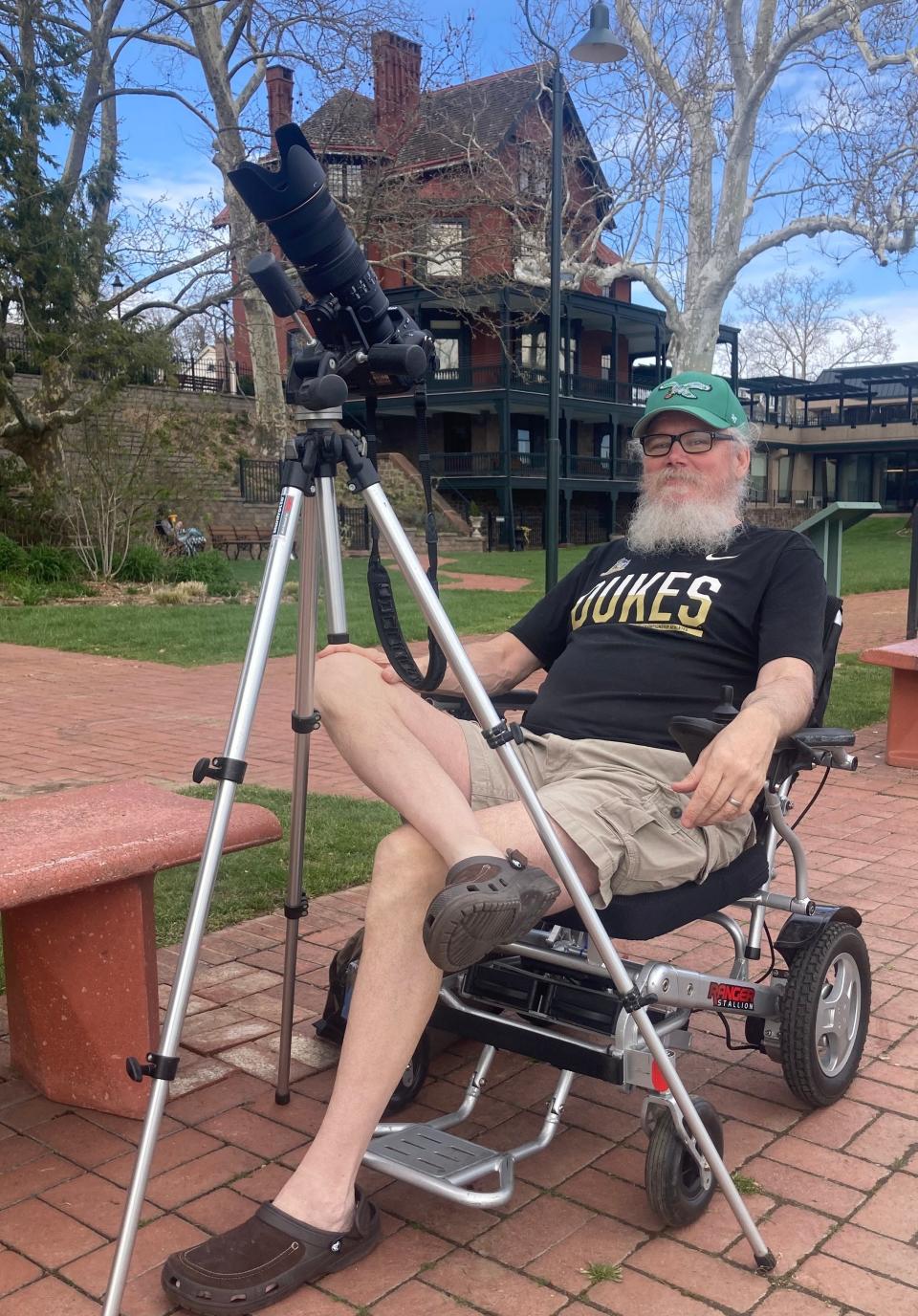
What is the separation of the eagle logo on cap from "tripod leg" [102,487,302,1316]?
1.23m

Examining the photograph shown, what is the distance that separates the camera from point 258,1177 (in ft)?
8.11

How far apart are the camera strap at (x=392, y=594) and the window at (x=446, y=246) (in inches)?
622

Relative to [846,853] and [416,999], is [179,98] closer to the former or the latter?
[846,853]

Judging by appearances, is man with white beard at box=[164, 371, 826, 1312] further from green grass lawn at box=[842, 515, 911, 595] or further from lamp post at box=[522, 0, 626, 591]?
green grass lawn at box=[842, 515, 911, 595]

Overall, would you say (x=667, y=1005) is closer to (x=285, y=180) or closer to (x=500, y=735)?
(x=500, y=735)

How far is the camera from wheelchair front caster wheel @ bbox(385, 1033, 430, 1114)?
276cm

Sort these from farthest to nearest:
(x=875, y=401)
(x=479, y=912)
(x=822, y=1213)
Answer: (x=875, y=401) < (x=822, y=1213) < (x=479, y=912)

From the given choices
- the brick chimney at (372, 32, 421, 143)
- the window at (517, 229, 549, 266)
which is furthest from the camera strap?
the window at (517, 229, 549, 266)

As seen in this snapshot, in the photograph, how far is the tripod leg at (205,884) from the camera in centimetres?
185

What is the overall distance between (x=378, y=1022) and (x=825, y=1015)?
1221 millimetres

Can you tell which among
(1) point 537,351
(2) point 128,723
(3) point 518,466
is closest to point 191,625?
(2) point 128,723

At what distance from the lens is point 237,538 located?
77.0 ft

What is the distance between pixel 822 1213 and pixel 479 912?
1087mm

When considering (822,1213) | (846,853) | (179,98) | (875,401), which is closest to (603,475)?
(179,98)
